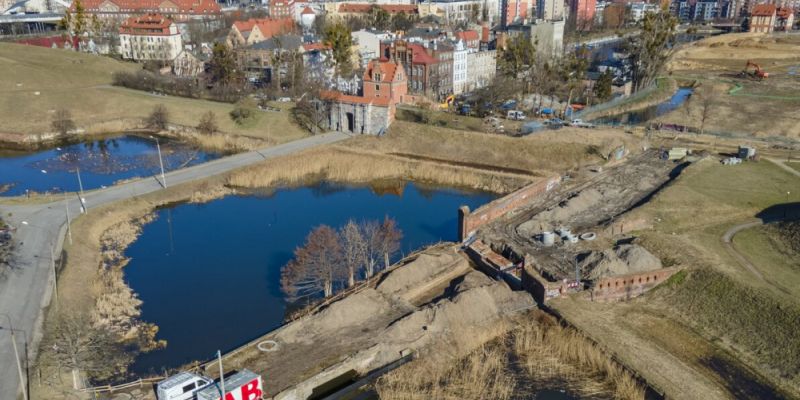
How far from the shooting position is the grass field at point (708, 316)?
25406 millimetres

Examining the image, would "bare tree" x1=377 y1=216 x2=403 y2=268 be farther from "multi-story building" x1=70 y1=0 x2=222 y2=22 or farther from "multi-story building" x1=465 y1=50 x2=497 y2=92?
"multi-story building" x1=70 y1=0 x2=222 y2=22

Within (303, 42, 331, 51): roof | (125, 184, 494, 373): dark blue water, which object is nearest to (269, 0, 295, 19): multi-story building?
(303, 42, 331, 51): roof

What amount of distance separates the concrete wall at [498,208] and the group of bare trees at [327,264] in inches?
219

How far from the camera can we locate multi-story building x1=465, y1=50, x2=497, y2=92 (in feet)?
284

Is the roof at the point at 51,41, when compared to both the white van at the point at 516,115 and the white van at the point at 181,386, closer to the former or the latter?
the white van at the point at 516,115

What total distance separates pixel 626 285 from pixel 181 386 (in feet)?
73.0

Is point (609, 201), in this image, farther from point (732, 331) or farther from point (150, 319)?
point (150, 319)

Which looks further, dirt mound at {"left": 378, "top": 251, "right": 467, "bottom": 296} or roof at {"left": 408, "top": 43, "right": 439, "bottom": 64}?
roof at {"left": 408, "top": 43, "right": 439, "bottom": 64}

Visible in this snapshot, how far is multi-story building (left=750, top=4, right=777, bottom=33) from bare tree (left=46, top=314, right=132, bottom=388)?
16398 centimetres

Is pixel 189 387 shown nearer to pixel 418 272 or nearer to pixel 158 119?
pixel 418 272

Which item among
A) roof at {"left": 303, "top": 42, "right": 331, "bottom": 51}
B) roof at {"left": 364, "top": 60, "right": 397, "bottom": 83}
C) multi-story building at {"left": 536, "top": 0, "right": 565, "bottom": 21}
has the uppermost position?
multi-story building at {"left": 536, "top": 0, "right": 565, "bottom": 21}

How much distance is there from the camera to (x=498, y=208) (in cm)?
4094

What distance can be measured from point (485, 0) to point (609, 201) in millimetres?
142646

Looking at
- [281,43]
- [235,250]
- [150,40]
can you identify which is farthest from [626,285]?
[150,40]
